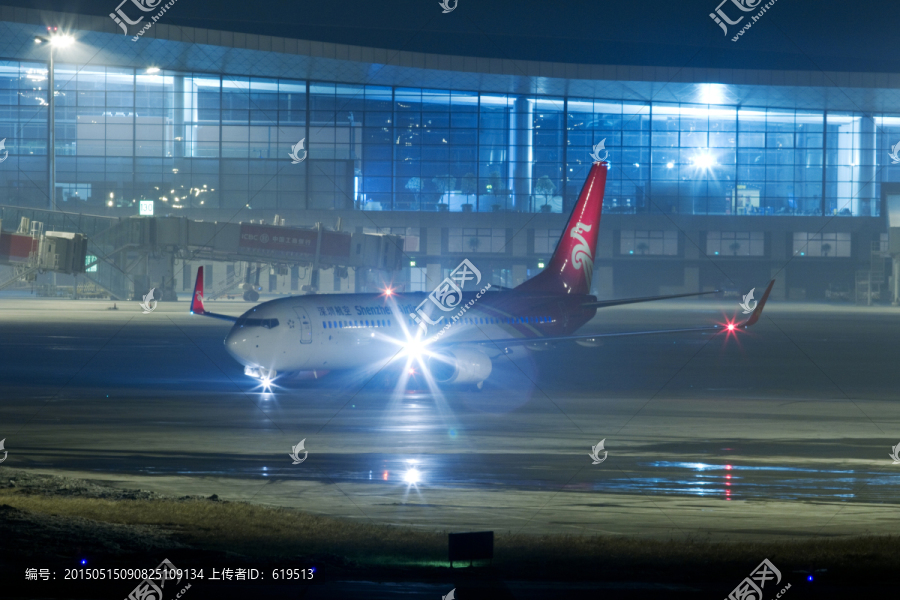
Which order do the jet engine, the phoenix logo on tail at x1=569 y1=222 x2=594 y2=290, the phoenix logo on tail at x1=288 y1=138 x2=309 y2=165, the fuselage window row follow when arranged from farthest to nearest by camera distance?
the phoenix logo on tail at x1=288 y1=138 x2=309 y2=165 → the phoenix logo on tail at x1=569 y1=222 x2=594 y2=290 → the jet engine → the fuselage window row

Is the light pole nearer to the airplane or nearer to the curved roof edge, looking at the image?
the curved roof edge

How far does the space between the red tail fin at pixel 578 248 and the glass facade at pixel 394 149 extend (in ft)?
241

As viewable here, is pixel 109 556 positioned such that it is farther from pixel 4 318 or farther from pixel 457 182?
pixel 457 182

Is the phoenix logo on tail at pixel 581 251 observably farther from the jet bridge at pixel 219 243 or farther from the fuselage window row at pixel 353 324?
the jet bridge at pixel 219 243

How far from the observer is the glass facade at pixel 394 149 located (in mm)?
113312

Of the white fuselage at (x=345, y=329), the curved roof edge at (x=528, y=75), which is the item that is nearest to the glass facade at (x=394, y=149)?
the curved roof edge at (x=528, y=75)

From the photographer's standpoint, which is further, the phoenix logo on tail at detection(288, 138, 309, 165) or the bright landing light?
the phoenix logo on tail at detection(288, 138, 309, 165)

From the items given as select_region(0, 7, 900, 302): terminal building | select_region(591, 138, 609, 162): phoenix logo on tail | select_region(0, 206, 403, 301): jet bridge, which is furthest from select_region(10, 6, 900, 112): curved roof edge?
select_region(0, 206, 403, 301): jet bridge

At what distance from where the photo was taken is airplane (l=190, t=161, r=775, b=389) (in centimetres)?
3256

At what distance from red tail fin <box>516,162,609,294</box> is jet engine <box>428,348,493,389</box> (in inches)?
290

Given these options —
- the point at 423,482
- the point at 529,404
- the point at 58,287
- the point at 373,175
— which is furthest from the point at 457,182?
the point at 423,482

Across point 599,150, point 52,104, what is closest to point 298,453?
point 52,104

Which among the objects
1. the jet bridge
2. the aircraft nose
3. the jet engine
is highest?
the jet bridge

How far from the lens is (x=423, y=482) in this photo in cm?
1869
